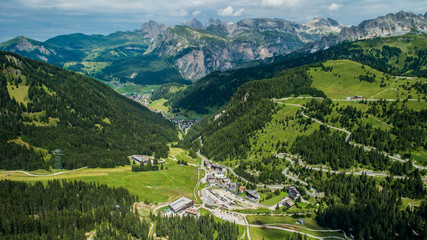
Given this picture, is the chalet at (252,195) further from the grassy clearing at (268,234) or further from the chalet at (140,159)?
the chalet at (140,159)

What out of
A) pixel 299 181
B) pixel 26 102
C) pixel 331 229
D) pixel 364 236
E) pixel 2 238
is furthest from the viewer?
pixel 26 102

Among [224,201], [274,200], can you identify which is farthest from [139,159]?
[274,200]

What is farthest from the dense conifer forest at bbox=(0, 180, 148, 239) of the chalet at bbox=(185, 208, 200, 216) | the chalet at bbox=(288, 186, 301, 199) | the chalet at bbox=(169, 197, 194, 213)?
the chalet at bbox=(288, 186, 301, 199)

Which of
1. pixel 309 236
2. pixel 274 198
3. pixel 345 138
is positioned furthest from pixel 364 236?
pixel 345 138

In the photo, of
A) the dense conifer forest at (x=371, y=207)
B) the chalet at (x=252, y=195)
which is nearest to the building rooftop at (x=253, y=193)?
the chalet at (x=252, y=195)

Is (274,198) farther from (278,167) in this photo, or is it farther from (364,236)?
(364,236)

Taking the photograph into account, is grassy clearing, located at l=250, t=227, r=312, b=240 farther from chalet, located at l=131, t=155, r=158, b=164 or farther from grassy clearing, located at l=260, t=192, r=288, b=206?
chalet, located at l=131, t=155, r=158, b=164

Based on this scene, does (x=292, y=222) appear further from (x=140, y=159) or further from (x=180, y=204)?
(x=140, y=159)
